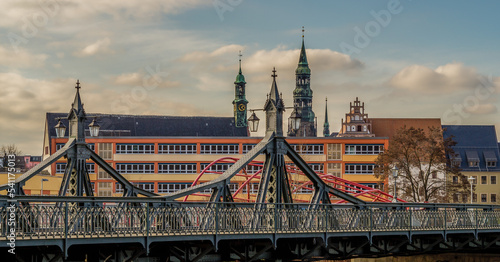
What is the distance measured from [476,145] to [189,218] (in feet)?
319

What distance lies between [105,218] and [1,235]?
3.56 m

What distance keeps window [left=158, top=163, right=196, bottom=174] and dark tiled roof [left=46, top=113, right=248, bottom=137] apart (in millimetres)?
15930

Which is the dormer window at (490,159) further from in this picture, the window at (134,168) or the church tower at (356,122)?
the window at (134,168)

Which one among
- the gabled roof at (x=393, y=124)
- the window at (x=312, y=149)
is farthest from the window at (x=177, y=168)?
the gabled roof at (x=393, y=124)

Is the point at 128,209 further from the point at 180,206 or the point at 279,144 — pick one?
the point at 279,144

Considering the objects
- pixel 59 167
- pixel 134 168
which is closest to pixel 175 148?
pixel 134 168

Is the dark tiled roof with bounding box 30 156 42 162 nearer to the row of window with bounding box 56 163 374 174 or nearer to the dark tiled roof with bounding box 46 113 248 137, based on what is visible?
the dark tiled roof with bounding box 46 113 248 137

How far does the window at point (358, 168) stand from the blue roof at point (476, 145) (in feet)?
72.2

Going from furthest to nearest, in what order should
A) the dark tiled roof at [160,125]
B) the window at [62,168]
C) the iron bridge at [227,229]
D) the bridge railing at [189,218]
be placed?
the dark tiled roof at [160,125] → the window at [62,168] → the iron bridge at [227,229] → the bridge railing at [189,218]

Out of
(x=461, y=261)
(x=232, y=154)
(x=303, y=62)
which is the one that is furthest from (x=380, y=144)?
(x=303, y=62)

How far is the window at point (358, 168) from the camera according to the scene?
327 ft

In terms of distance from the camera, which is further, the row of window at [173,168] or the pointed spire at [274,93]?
the row of window at [173,168]

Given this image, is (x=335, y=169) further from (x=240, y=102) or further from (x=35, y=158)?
(x=35, y=158)

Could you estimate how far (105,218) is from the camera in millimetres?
26062
